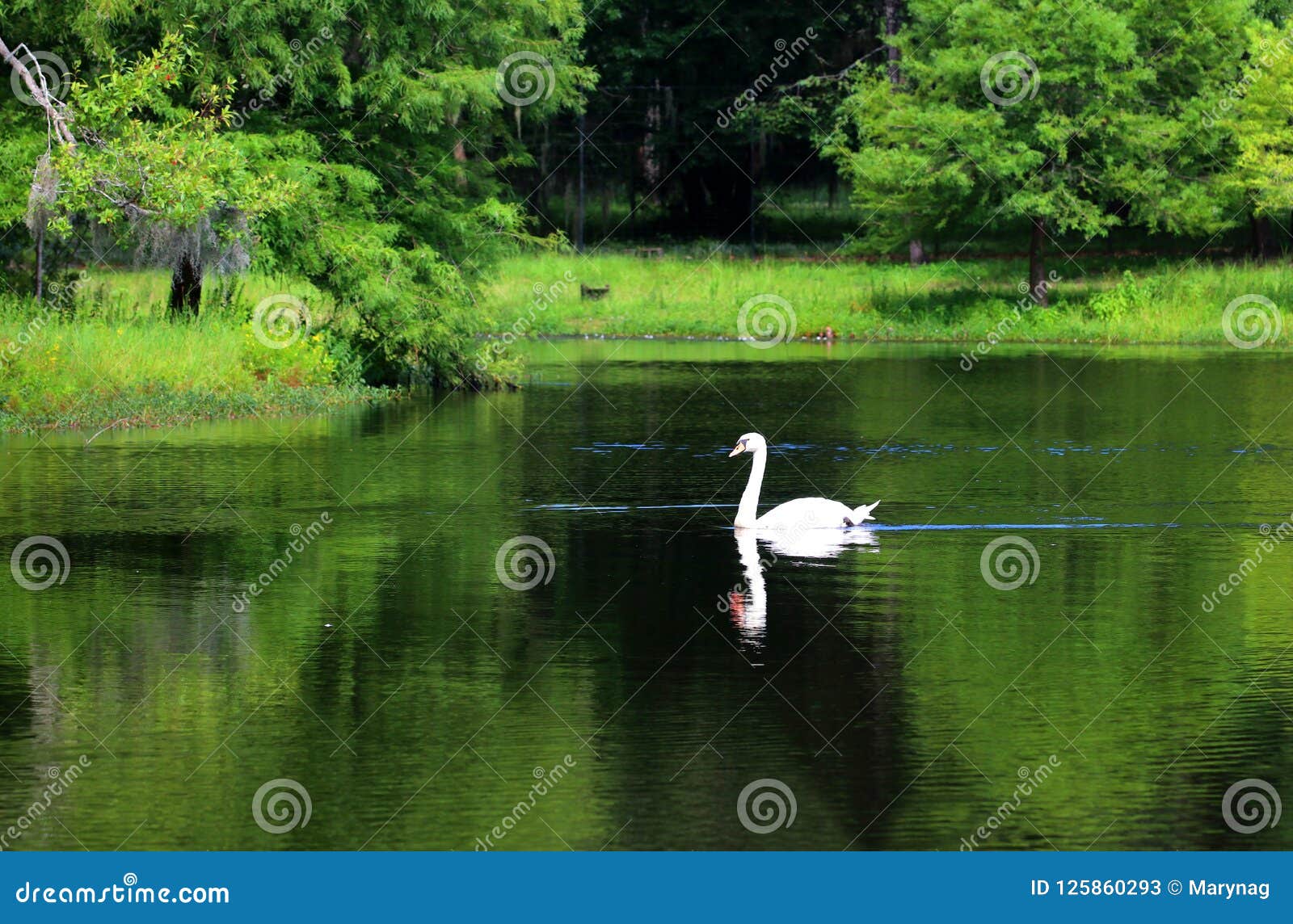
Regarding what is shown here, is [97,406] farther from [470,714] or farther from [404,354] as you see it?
[470,714]

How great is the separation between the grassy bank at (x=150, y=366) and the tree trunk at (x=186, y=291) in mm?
280

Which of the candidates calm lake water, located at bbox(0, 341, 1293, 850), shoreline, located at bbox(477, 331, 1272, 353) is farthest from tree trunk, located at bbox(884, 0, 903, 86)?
calm lake water, located at bbox(0, 341, 1293, 850)

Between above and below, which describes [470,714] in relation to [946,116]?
below

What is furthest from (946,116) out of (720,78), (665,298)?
(720,78)

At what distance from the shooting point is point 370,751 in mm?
10438

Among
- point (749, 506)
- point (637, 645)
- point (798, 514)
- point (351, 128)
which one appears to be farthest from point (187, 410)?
point (637, 645)

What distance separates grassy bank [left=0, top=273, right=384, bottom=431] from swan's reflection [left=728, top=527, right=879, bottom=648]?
41.0 feet

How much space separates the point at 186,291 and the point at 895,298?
76.8 ft

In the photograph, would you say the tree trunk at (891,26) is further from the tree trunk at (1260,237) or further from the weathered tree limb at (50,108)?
the weathered tree limb at (50,108)

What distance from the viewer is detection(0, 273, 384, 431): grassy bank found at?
27453 millimetres

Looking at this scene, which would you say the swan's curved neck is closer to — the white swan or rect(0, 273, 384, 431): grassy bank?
the white swan

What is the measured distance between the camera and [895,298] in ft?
170

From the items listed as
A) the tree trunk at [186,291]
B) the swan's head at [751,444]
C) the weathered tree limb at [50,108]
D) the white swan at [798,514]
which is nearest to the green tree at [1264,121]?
the tree trunk at [186,291]

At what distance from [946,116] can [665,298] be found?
30.1 ft
